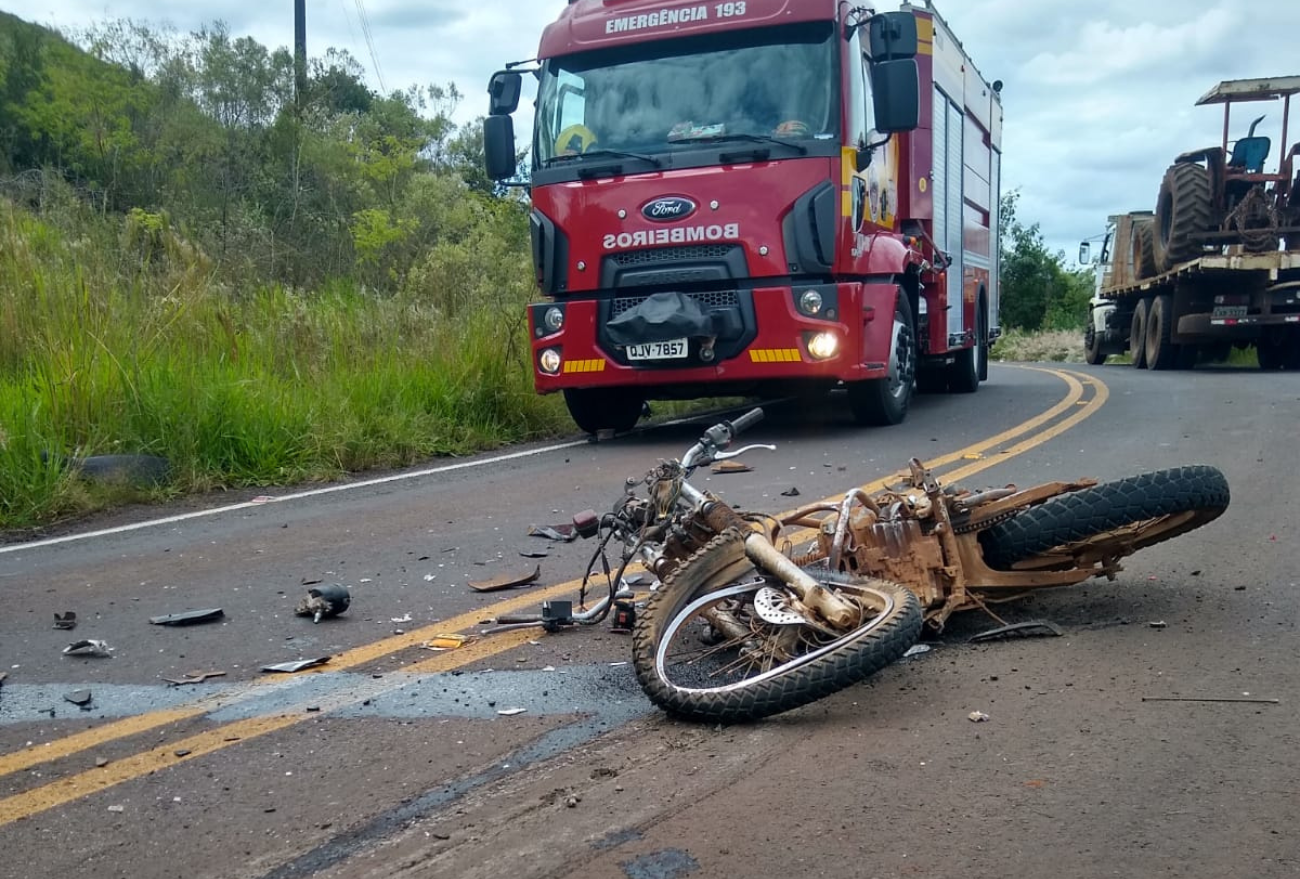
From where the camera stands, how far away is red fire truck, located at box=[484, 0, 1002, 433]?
8.99 m

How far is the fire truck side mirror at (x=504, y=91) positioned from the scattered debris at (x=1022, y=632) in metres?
7.15

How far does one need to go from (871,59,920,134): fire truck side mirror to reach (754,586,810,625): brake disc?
6435 mm

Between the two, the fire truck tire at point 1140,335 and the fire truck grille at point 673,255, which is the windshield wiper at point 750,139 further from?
the fire truck tire at point 1140,335

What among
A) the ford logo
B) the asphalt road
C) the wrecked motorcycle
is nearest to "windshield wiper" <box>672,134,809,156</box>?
the ford logo

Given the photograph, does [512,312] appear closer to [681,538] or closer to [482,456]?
[482,456]

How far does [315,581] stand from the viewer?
5.27 metres

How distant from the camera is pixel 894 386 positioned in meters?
10.5

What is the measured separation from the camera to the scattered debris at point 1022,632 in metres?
4.06

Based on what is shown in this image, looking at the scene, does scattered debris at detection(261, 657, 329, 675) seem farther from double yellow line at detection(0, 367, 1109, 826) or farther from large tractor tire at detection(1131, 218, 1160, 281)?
large tractor tire at detection(1131, 218, 1160, 281)

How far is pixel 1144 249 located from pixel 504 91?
15406mm

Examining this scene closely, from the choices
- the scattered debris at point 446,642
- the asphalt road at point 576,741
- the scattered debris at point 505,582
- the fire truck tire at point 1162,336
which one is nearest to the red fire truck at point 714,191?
the asphalt road at point 576,741

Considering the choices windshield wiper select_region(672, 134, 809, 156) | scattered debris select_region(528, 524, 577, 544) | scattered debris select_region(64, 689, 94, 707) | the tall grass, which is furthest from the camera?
windshield wiper select_region(672, 134, 809, 156)

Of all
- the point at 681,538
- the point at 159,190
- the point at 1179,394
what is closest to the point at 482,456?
the point at 681,538

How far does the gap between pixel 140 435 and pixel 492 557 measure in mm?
3618
